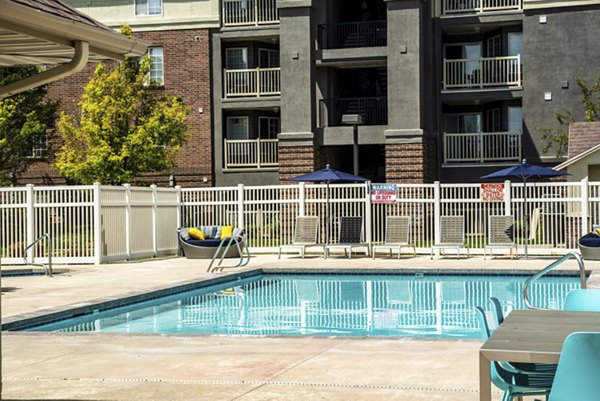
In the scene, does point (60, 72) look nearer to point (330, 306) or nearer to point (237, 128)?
point (330, 306)

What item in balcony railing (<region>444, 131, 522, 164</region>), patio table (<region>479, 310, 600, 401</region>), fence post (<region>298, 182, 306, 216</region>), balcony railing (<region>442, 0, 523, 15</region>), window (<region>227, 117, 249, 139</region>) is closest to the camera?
patio table (<region>479, 310, 600, 401</region>)

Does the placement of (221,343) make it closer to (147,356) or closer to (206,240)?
(147,356)

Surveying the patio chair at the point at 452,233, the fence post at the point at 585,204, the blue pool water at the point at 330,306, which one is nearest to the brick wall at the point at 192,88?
the patio chair at the point at 452,233

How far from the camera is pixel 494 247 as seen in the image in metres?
22.7

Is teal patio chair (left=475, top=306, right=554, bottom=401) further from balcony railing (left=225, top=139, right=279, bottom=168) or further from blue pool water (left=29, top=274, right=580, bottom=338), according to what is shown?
balcony railing (left=225, top=139, right=279, bottom=168)

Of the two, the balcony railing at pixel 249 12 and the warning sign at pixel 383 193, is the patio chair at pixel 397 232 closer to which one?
the warning sign at pixel 383 193

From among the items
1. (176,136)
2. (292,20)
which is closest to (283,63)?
(292,20)

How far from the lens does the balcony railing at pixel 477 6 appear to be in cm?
3222

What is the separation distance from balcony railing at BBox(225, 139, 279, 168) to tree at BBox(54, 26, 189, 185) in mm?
4130

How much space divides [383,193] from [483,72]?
10256 millimetres

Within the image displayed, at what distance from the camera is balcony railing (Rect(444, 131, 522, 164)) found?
3241cm

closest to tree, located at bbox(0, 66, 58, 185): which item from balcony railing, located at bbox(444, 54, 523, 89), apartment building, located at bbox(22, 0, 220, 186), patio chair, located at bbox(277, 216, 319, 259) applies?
apartment building, located at bbox(22, 0, 220, 186)

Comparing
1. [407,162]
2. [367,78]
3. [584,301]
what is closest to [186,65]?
[367,78]

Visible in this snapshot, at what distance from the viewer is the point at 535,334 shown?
4914mm
